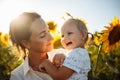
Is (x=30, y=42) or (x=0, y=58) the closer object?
(x=30, y=42)

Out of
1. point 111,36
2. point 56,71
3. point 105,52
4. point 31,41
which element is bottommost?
point 105,52

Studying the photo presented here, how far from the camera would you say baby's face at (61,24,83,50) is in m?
3.38

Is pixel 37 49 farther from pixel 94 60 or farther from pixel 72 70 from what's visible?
pixel 94 60

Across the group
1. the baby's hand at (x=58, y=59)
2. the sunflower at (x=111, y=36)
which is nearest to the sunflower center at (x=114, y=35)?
the sunflower at (x=111, y=36)

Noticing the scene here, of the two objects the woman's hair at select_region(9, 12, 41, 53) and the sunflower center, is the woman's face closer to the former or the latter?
the woman's hair at select_region(9, 12, 41, 53)

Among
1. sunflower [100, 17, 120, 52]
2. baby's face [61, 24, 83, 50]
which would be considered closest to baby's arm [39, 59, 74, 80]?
baby's face [61, 24, 83, 50]

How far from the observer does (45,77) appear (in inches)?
133

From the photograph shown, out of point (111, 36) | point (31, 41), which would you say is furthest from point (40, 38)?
point (111, 36)

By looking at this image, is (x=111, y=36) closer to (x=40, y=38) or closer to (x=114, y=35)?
(x=114, y=35)

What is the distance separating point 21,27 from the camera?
11.4 feet

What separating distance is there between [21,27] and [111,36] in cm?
207

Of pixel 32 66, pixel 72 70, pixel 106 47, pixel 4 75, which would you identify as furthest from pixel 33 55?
pixel 4 75

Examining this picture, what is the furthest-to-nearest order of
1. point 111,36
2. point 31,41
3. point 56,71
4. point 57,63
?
point 111,36 < point 31,41 < point 57,63 < point 56,71

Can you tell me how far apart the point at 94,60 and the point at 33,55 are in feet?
6.68
